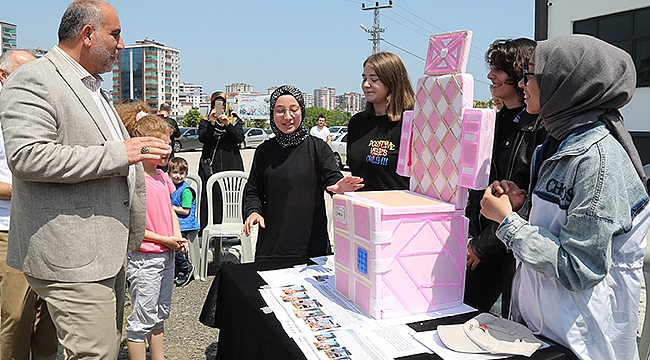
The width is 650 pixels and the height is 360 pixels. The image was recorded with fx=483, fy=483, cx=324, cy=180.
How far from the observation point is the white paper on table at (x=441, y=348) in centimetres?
126

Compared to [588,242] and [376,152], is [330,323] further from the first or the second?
[376,152]

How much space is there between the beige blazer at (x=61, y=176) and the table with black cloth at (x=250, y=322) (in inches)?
18.6

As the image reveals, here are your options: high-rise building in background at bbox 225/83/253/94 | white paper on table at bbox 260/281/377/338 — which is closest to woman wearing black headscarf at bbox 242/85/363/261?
white paper on table at bbox 260/281/377/338

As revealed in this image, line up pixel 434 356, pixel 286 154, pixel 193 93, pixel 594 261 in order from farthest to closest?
pixel 193 93
pixel 286 154
pixel 434 356
pixel 594 261

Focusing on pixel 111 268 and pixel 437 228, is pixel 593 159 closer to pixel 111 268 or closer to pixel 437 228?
pixel 437 228

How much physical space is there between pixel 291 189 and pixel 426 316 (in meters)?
1.03

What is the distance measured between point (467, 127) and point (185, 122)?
36966 millimetres

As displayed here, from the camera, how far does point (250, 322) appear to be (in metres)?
1.68

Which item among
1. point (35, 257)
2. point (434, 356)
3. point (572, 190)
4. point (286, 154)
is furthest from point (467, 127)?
point (35, 257)

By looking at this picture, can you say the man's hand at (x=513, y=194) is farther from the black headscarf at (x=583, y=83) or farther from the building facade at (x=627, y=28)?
the building facade at (x=627, y=28)

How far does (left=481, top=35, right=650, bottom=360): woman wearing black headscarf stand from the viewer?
1.15 meters

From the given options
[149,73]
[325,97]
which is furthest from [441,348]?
[325,97]

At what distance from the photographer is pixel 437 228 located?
5.11 ft

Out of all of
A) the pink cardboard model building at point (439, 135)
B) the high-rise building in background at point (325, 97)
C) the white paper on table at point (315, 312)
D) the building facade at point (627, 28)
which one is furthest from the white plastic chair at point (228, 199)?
the high-rise building in background at point (325, 97)
